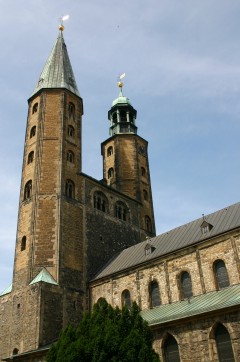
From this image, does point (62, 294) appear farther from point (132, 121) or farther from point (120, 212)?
point (132, 121)

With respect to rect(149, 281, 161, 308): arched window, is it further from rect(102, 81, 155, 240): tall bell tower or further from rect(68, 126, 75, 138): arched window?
rect(68, 126, 75, 138): arched window

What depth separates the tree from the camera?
15.6 m

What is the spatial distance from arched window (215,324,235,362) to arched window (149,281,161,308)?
778 centimetres

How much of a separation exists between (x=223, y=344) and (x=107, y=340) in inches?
241

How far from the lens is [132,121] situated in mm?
48219

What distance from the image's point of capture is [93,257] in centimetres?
3244

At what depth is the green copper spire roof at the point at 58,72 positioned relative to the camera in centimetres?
3944

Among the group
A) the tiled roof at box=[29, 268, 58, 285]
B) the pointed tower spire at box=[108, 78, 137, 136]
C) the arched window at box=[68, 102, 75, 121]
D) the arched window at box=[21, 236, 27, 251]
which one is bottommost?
the tiled roof at box=[29, 268, 58, 285]

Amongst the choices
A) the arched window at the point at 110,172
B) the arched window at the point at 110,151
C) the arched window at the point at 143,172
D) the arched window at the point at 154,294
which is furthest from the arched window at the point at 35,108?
the arched window at the point at 154,294

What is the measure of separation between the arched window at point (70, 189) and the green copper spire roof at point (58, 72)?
34.9 feet

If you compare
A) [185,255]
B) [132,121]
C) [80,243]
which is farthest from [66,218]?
[132,121]

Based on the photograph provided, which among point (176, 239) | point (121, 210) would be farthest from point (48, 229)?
point (176, 239)

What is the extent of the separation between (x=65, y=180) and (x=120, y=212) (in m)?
7.05

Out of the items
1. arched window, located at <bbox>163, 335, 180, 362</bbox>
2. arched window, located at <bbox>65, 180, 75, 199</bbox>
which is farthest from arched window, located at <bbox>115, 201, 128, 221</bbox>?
arched window, located at <bbox>163, 335, 180, 362</bbox>
